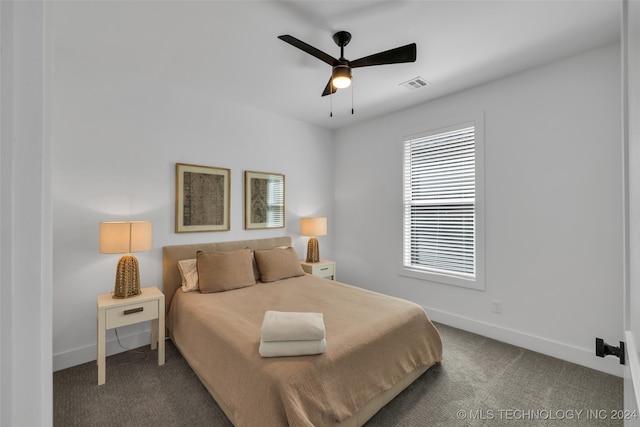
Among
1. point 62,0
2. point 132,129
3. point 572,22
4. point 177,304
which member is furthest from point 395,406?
point 62,0

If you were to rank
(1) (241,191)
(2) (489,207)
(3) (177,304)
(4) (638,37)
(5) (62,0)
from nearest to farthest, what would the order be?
(4) (638,37) → (5) (62,0) → (3) (177,304) → (2) (489,207) → (1) (241,191)

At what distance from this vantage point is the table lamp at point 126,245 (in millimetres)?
2348

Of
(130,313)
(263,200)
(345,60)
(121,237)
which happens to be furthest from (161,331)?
(345,60)

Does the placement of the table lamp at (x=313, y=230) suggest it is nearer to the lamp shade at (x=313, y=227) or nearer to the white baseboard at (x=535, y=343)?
the lamp shade at (x=313, y=227)

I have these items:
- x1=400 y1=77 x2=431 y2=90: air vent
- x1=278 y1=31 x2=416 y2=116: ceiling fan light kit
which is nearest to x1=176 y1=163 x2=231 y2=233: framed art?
x1=278 y1=31 x2=416 y2=116: ceiling fan light kit

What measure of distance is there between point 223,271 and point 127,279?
2.67 ft

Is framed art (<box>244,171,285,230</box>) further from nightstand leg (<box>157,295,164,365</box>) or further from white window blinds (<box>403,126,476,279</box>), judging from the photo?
white window blinds (<box>403,126,476,279</box>)

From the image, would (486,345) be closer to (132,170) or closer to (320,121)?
(320,121)

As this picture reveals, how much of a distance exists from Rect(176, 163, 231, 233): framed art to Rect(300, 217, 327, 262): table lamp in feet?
3.56

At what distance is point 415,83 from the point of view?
302 cm

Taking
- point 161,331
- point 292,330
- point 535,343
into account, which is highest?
point 292,330

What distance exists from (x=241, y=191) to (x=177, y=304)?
1.51 meters

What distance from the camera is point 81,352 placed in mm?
2541

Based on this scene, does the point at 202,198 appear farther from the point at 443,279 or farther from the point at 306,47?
the point at 443,279
